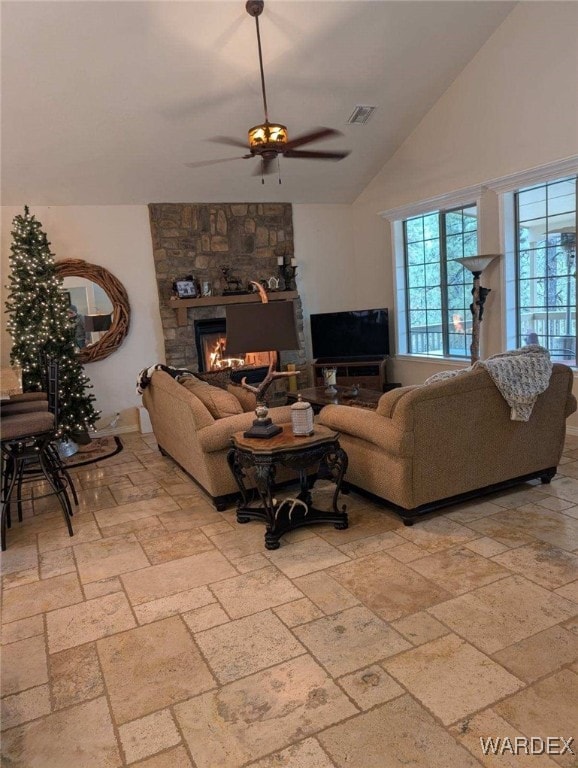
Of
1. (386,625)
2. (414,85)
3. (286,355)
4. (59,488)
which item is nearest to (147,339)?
(286,355)

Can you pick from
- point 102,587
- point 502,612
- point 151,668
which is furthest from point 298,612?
point 102,587

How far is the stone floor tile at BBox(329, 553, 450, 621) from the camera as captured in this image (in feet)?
8.73

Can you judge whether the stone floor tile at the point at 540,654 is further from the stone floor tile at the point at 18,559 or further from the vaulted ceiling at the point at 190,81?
the vaulted ceiling at the point at 190,81

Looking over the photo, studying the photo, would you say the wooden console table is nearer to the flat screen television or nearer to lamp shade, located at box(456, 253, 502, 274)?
lamp shade, located at box(456, 253, 502, 274)

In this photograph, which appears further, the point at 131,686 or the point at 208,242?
the point at 208,242

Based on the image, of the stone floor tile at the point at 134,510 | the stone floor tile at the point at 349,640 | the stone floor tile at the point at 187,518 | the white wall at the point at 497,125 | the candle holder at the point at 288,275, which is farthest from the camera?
the candle holder at the point at 288,275

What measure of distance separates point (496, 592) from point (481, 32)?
17.2ft

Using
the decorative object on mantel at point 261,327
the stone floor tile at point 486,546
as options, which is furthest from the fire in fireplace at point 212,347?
the stone floor tile at point 486,546

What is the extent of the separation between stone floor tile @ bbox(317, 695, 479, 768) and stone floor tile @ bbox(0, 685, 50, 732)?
3.52ft

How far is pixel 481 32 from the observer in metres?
5.48

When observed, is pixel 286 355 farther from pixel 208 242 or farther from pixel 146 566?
pixel 146 566

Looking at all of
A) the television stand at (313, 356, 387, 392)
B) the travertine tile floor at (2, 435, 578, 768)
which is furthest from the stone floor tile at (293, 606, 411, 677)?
the television stand at (313, 356, 387, 392)

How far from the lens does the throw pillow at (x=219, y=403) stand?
13.5 ft

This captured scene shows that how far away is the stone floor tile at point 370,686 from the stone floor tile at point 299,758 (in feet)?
0.82
